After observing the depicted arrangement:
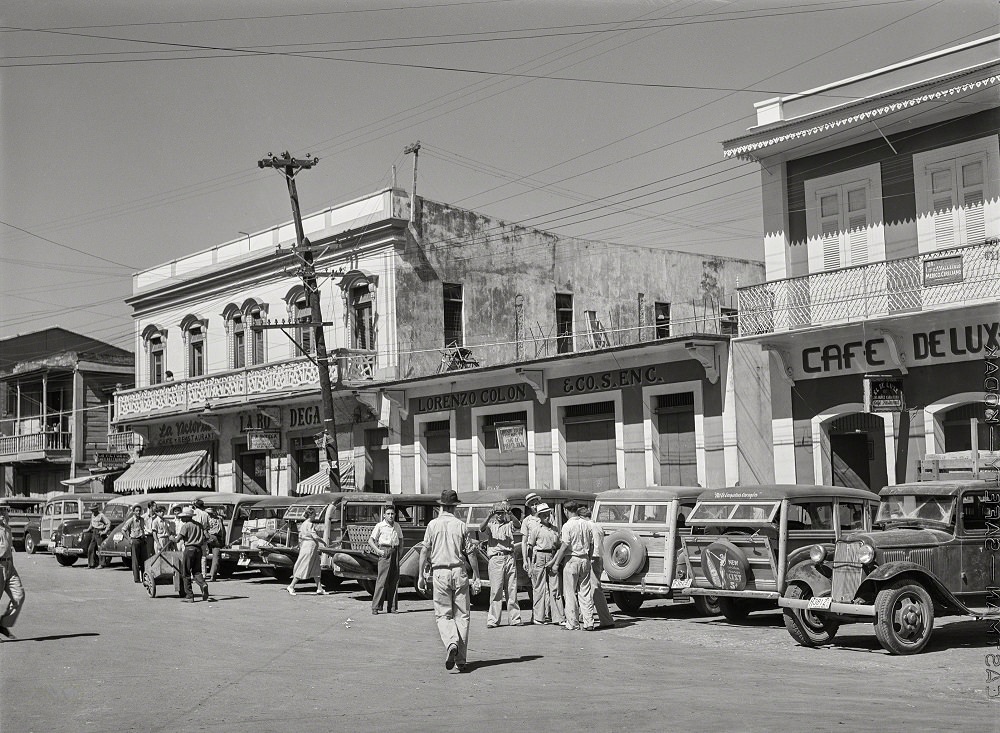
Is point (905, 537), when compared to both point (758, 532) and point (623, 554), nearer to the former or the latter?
point (758, 532)

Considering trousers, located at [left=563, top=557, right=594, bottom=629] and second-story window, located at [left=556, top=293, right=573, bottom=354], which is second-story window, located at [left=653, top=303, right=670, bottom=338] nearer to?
second-story window, located at [left=556, top=293, right=573, bottom=354]

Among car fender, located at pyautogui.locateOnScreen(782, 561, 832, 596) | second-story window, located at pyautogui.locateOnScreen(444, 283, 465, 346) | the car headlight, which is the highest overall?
second-story window, located at pyautogui.locateOnScreen(444, 283, 465, 346)

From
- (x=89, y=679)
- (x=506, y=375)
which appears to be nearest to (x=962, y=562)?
(x=89, y=679)

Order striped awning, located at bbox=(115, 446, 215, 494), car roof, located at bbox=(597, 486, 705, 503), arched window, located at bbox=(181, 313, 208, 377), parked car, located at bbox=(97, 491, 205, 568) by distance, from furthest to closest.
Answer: arched window, located at bbox=(181, 313, 208, 377), striped awning, located at bbox=(115, 446, 215, 494), parked car, located at bbox=(97, 491, 205, 568), car roof, located at bbox=(597, 486, 705, 503)

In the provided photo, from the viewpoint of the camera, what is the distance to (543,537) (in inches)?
629

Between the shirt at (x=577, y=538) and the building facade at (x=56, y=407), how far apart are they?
35.4 m

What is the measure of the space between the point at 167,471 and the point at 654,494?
2562cm

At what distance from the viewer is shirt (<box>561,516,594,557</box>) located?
14930 millimetres

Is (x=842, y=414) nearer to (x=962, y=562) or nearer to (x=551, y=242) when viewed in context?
(x=962, y=562)

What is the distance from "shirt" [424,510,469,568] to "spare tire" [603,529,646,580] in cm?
501

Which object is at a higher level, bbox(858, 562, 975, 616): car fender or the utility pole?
the utility pole

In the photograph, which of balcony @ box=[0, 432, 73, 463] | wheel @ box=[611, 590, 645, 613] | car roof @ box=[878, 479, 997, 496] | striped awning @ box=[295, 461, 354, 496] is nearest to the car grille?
car roof @ box=[878, 479, 997, 496]

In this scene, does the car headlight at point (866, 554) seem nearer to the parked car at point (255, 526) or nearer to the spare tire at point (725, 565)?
the spare tire at point (725, 565)

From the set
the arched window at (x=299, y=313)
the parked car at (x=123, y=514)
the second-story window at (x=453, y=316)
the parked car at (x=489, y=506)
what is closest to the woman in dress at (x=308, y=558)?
the parked car at (x=489, y=506)
